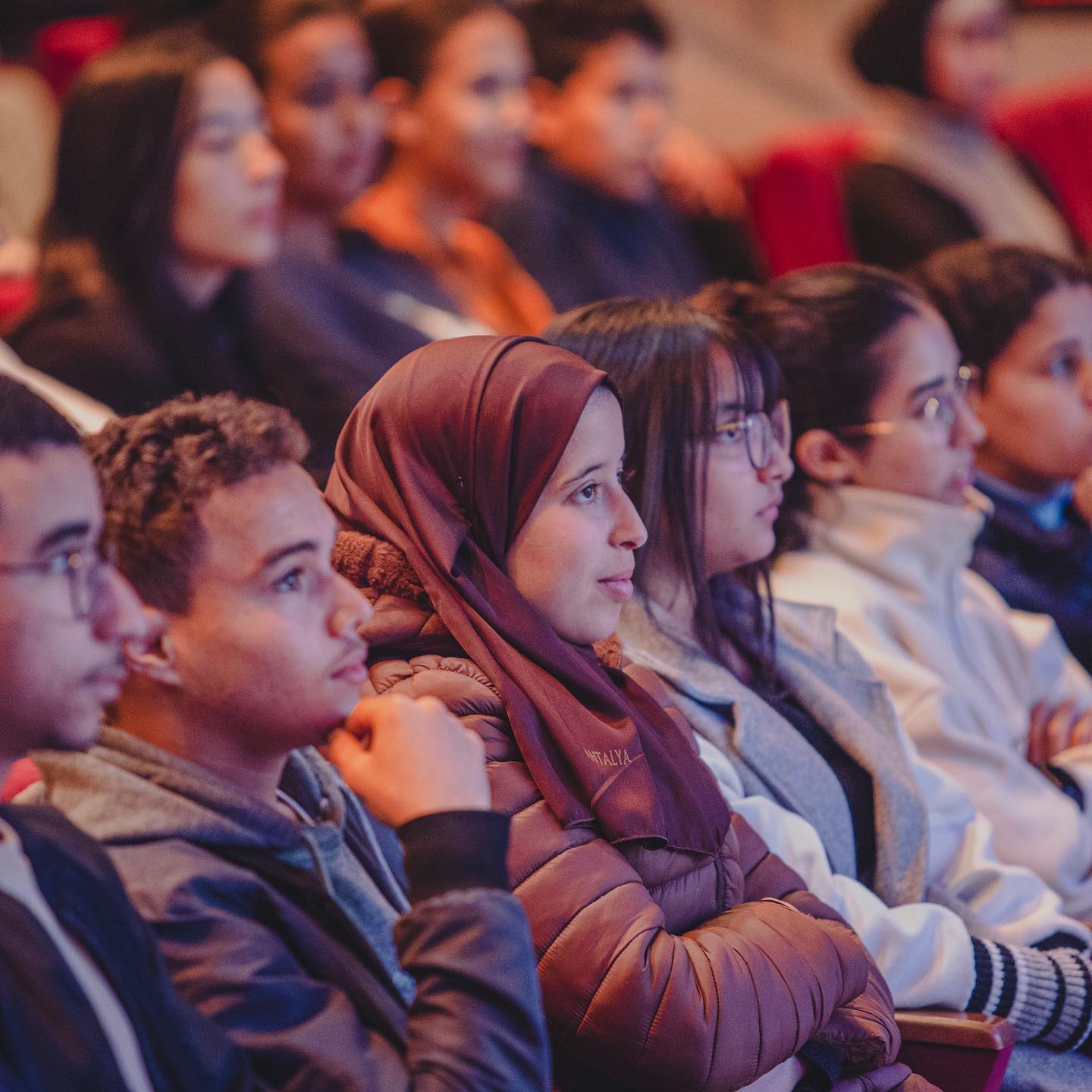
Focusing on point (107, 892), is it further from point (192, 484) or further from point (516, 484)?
point (516, 484)

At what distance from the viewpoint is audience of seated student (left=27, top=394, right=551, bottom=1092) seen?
3.14 feet

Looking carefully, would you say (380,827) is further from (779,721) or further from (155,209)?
(155,209)

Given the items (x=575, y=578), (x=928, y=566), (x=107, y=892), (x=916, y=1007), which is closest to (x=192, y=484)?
(x=107, y=892)

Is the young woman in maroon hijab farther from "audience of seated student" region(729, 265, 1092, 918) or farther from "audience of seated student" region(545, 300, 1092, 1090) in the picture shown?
"audience of seated student" region(729, 265, 1092, 918)

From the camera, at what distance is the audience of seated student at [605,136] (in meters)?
3.94

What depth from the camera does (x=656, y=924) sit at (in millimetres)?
1172

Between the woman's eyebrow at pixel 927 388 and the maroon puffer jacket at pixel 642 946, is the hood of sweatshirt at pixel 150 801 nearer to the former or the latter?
the maroon puffer jacket at pixel 642 946

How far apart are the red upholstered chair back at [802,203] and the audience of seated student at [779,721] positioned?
2.52 metres

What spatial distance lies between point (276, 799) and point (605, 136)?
3136 mm

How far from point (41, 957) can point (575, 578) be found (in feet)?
2.03

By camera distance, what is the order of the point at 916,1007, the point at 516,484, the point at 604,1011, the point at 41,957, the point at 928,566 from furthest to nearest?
1. the point at 928,566
2. the point at 916,1007
3. the point at 516,484
4. the point at 604,1011
5. the point at 41,957

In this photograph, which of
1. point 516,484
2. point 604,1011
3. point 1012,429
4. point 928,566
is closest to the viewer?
point 604,1011

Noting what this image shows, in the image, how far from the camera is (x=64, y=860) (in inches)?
35.7

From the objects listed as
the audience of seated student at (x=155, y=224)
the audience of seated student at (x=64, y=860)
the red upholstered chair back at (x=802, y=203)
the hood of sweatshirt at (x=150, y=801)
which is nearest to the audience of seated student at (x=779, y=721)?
the hood of sweatshirt at (x=150, y=801)
